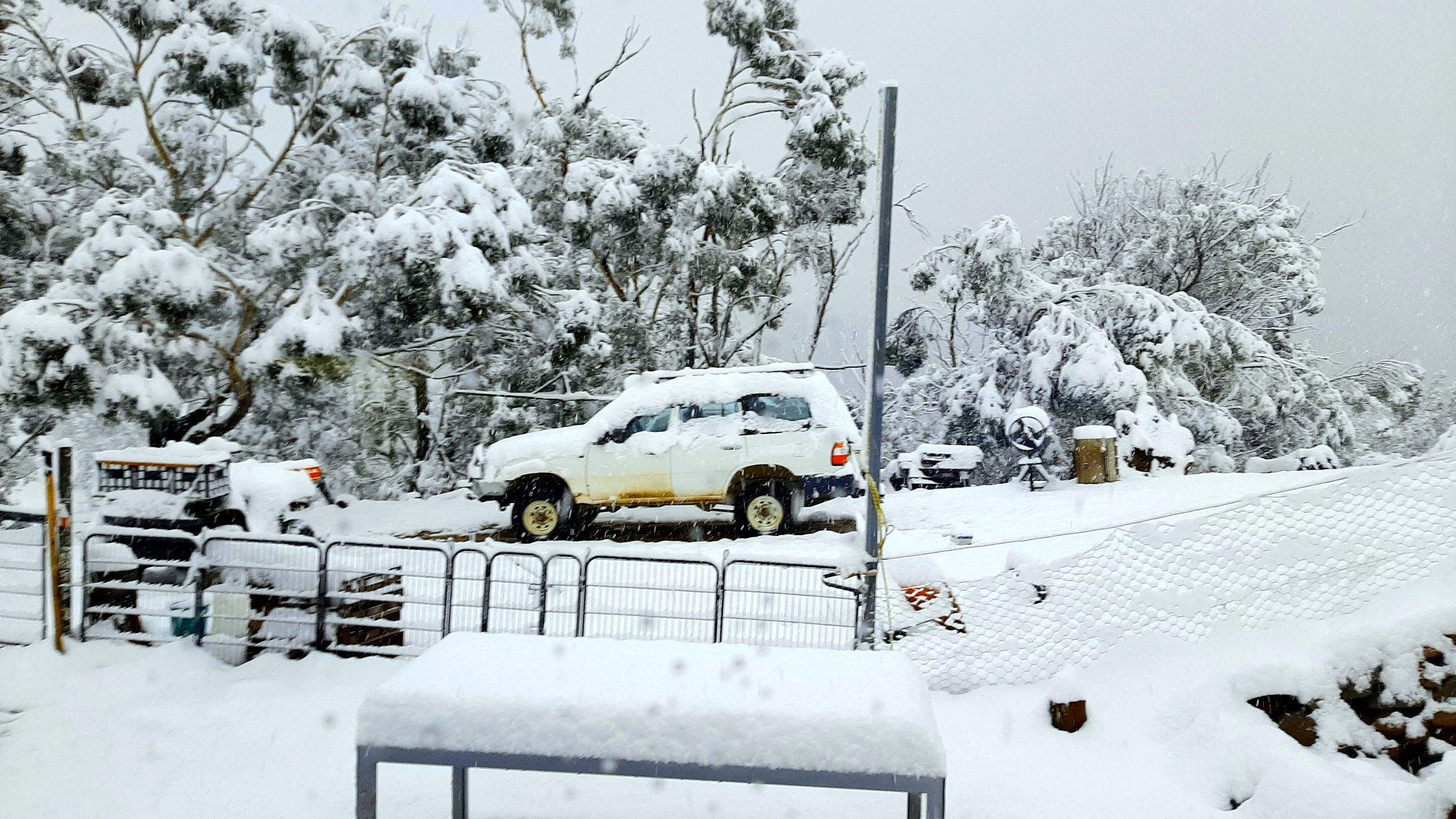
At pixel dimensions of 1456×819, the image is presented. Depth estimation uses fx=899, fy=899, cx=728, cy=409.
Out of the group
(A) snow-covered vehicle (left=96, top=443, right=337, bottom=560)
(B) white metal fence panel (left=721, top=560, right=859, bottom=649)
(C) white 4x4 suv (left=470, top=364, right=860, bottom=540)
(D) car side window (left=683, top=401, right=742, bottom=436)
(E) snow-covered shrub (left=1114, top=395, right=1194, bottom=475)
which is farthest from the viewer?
(E) snow-covered shrub (left=1114, top=395, right=1194, bottom=475)

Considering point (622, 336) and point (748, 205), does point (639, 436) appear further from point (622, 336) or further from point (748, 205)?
point (748, 205)

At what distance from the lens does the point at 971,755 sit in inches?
182

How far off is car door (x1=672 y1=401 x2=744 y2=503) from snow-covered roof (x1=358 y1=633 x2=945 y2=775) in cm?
617

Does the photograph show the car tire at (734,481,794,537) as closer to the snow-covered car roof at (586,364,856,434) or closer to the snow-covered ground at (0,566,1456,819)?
the snow-covered car roof at (586,364,856,434)

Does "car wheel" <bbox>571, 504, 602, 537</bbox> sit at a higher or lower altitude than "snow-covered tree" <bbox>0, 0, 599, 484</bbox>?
lower

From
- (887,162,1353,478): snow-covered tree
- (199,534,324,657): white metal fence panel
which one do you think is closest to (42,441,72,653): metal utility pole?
(199,534,324,657): white metal fence panel

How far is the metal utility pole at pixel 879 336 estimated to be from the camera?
522cm

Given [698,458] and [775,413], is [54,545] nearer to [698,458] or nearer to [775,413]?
[698,458]

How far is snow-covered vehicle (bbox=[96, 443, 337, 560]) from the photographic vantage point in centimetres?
678

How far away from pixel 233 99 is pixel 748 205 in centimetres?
797

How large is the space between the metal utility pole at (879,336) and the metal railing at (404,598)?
0.90 ft

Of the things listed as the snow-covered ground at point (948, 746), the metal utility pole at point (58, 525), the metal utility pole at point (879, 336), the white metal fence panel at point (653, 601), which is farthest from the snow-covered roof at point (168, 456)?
the metal utility pole at point (879, 336)

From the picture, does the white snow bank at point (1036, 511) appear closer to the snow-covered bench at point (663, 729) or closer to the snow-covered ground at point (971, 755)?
the snow-covered ground at point (971, 755)

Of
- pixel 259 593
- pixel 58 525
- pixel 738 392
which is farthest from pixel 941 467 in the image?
pixel 58 525
